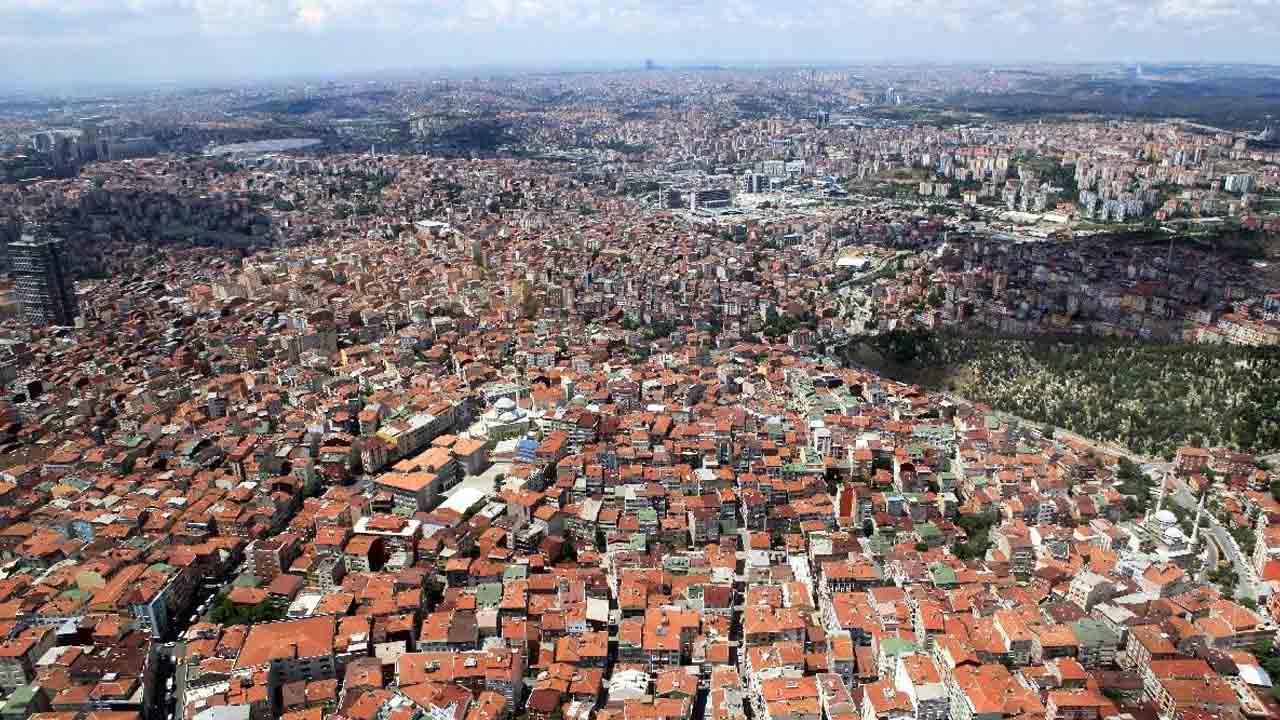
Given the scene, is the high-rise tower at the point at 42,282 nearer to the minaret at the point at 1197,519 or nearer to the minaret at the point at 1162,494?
the minaret at the point at 1162,494

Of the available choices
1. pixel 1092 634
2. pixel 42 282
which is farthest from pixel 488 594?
pixel 42 282

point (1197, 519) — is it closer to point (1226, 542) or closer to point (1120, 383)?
point (1226, 542)

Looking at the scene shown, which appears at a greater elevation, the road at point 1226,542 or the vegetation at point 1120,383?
the vegetation at point 1120,383

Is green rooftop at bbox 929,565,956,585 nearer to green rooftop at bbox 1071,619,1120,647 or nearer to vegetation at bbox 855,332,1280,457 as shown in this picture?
green rooftop at bbox 1071,619,1120,647

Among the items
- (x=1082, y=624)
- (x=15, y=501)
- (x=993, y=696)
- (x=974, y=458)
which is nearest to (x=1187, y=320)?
(x=974, y=458)

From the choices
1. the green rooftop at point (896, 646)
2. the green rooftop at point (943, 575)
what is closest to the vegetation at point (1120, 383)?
the green rooftop at point (943, 575)

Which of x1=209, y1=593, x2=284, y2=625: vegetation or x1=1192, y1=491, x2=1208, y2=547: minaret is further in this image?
x1=1192, y1=491, x2=1208, y2=547: minaret

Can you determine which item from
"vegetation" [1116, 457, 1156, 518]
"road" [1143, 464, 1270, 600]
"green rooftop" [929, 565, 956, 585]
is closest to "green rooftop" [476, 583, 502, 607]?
"green rooftop" [929, 565, 956, 585]

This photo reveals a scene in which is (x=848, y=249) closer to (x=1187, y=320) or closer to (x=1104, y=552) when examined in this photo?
(x=1187, y=320)
